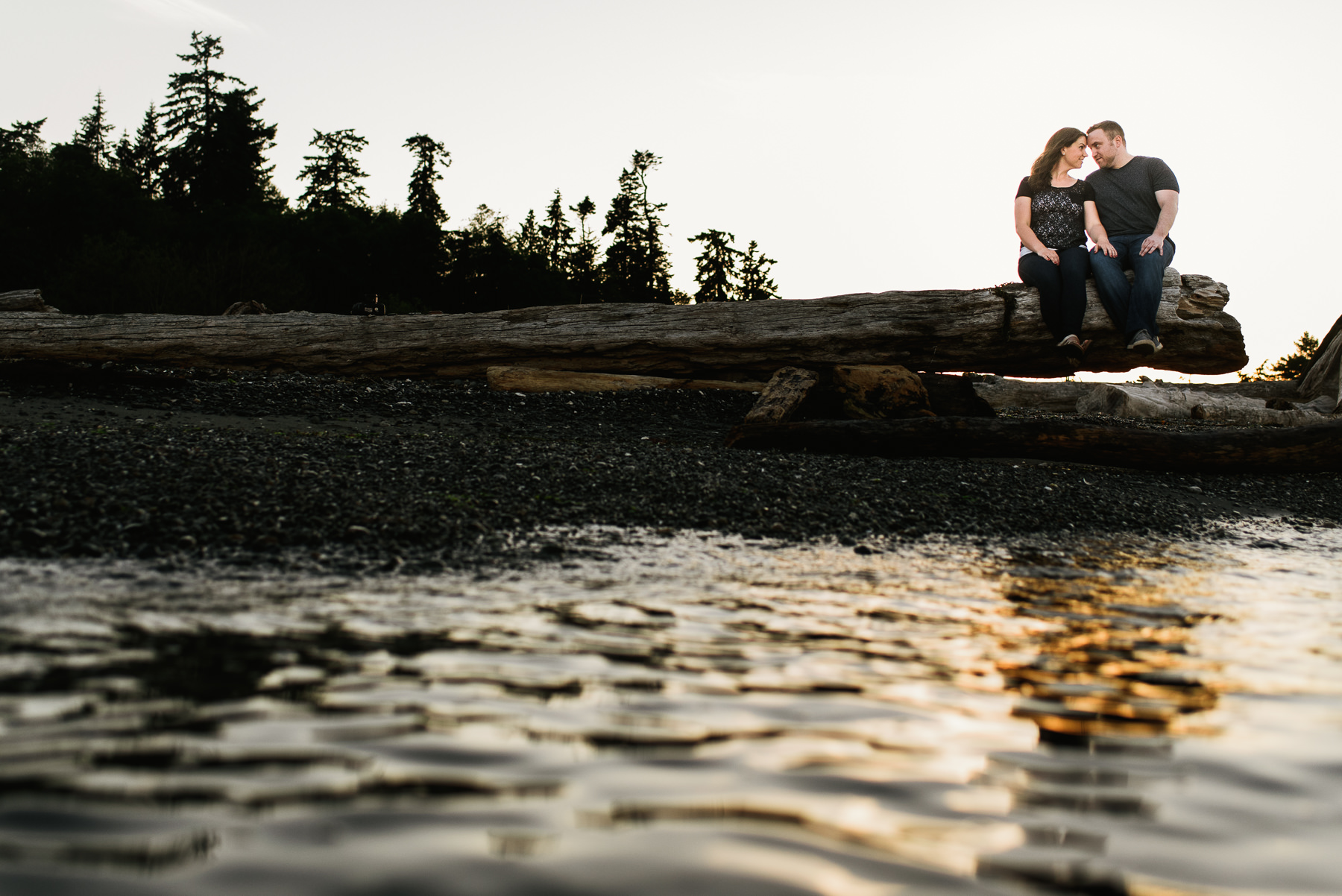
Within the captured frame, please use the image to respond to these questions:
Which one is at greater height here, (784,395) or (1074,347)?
(1074,347)

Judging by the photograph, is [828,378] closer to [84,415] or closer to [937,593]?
[937,593]

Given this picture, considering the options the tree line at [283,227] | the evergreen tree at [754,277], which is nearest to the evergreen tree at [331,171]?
the tree line at [283,227]

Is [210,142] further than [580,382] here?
Yes

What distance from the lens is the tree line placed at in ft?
148

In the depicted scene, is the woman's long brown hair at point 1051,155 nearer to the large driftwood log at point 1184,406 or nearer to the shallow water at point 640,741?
the large driftwood log at point 1184,406

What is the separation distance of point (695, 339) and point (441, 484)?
6.80 meters

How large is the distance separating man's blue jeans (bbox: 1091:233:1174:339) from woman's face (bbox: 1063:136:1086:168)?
1120mm

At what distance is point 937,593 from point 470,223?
67.1 metres

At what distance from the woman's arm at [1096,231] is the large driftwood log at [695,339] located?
2.20ft

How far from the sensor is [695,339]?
38.9ft

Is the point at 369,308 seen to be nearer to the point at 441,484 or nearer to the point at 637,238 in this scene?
the point at 441,484

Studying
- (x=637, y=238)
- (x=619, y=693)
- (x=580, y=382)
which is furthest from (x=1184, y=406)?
(x=637, y=238)

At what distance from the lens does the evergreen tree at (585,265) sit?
52.2m

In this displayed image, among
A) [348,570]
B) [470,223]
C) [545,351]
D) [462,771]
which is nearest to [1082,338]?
[545,351]
